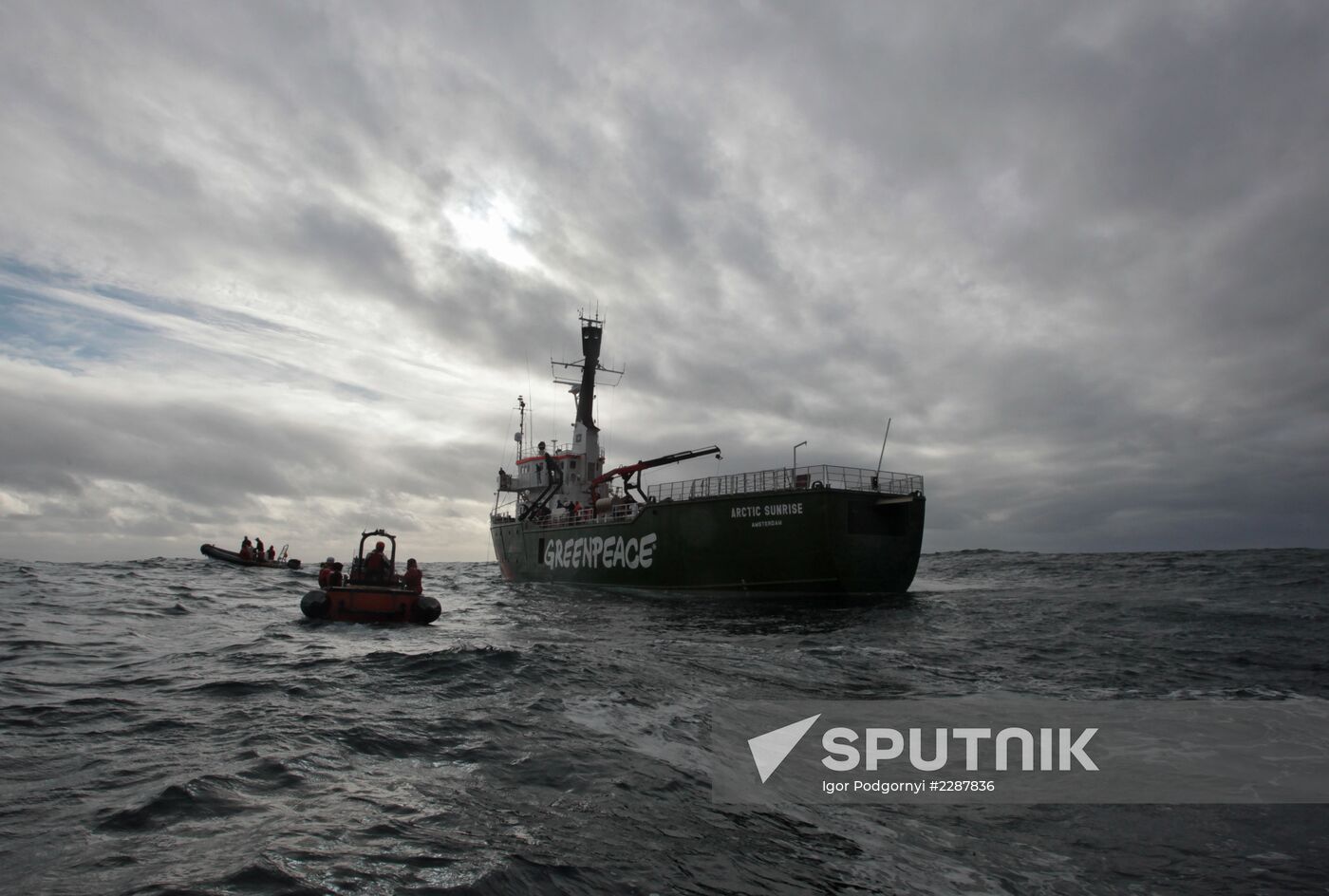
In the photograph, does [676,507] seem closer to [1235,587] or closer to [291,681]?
[291,681]

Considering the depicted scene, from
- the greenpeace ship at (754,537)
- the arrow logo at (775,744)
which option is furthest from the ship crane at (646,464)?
the arrow logo at (775,744)

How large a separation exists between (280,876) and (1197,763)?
8958mm

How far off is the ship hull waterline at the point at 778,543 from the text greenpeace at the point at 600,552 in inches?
2.7

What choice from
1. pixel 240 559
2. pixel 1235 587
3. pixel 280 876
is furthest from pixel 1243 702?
pixel 240 559

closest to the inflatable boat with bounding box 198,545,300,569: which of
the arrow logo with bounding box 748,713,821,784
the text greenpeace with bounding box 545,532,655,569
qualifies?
the text greenpeace with bounding box 545,532,655,569

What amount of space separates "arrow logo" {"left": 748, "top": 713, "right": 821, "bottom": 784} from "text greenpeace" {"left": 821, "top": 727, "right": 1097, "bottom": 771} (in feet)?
1.19

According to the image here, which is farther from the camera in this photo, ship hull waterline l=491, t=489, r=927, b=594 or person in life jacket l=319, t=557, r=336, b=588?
ship hull waterline l=491, t=489, r=927, b=594

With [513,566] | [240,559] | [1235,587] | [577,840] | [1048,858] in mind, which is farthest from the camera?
[240,559]

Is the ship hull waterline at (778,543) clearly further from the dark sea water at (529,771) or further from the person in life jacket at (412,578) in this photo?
the person in life jacket at (412,578)

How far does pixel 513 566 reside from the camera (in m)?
43.7

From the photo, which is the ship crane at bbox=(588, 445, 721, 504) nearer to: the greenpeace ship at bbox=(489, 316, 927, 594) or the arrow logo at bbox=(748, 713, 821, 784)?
the greenpeace ship at bbox=(489, 316, 927, 594)

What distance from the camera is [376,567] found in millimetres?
20750

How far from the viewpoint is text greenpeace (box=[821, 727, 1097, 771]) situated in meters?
8.01

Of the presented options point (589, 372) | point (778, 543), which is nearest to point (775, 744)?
point (778, 543)
